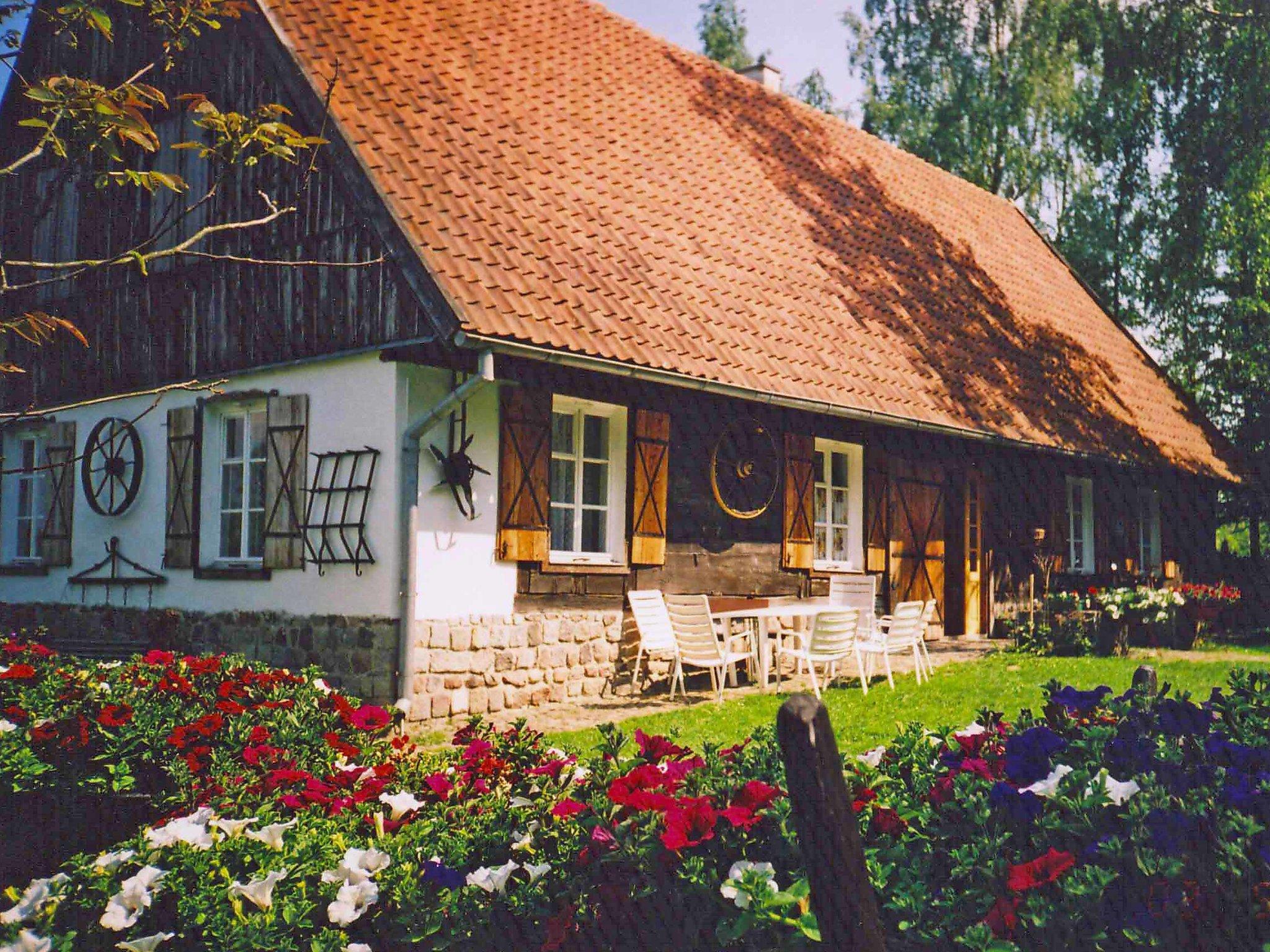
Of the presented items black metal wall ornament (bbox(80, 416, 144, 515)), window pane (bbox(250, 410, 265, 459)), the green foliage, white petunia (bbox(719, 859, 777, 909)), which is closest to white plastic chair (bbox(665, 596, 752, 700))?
window pane (bbox(250, 410, 265, 459))

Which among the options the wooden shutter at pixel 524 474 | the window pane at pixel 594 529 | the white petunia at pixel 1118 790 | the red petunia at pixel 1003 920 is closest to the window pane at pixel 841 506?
the window pane at pixel 594 529

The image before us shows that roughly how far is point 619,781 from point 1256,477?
21670mm

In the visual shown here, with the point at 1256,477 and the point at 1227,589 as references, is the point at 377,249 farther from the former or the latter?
the point at 1256,477

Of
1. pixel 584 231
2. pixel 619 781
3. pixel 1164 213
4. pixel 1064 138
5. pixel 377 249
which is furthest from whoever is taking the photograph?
pixel 1064 138

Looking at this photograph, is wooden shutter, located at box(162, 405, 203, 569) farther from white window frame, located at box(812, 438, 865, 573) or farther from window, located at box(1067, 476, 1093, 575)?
window, located at box(1067, 476, 1093, 575)

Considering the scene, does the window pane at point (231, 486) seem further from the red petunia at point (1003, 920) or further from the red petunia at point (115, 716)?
the red petunia at point (1003, 920)

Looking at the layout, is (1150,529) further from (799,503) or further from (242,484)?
(242,484)

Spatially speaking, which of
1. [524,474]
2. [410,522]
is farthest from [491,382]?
[410,522]

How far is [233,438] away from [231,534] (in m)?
0.90

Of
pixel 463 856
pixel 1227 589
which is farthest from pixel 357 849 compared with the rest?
pixel 1227 589

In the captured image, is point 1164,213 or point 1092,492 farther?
point 1164,213

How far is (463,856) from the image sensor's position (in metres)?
2.97

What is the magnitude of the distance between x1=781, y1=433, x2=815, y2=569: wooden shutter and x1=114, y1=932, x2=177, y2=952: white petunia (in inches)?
394

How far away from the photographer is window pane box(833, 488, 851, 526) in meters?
13.7
